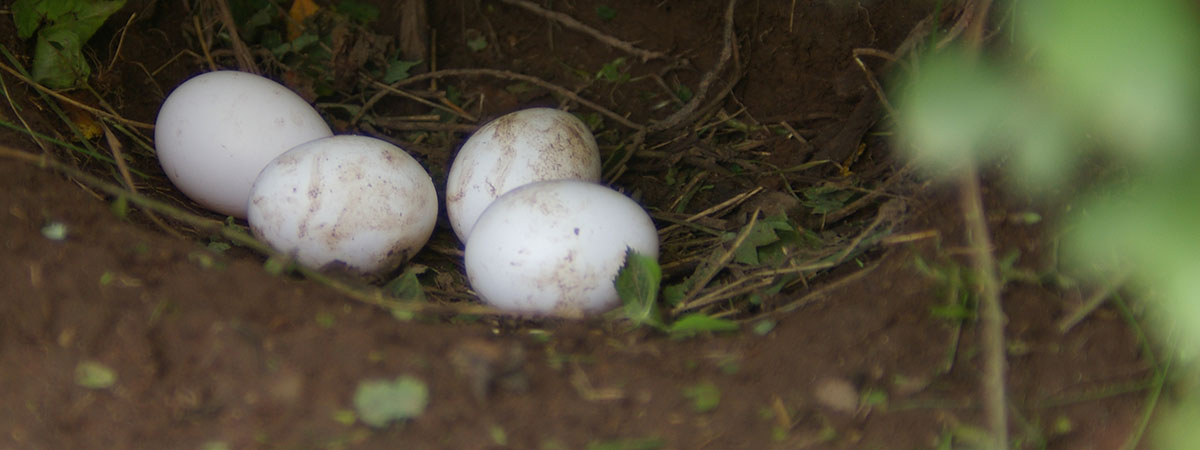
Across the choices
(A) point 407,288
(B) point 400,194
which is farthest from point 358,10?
(A) point 407,288

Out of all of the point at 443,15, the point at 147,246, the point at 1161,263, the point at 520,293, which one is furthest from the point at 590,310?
the point at 443,15

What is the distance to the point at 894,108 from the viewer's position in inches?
98.8

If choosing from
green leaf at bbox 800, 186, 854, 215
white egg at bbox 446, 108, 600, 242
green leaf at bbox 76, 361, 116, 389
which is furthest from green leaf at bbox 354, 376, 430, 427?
green leaf at bbox 800, 186, 854, 215

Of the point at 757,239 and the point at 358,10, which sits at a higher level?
the point at 358,10

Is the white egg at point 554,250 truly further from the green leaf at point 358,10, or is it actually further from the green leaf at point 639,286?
the green leaf at point 358,10

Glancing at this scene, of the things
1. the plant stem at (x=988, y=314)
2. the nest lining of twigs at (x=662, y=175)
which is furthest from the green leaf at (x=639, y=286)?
the plant stem at (x=988, y=314)

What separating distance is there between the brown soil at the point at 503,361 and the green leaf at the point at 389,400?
0.07 feet

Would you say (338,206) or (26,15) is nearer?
(338,206)

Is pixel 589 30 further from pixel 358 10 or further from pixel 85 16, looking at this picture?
pixel 85 16

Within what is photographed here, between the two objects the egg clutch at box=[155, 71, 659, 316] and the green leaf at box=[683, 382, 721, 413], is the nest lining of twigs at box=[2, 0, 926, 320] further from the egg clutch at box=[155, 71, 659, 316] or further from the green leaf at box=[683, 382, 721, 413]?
the green leaf at box=[683, 382, 721, 413]

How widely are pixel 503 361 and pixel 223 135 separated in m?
1.28

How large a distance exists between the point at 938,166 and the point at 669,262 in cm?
75

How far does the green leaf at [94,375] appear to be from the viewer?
152 centimetres

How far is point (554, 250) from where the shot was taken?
2.06m
